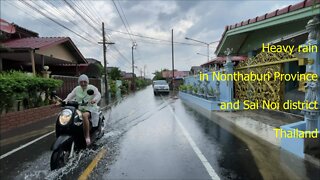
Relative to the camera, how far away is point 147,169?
17.1 feet

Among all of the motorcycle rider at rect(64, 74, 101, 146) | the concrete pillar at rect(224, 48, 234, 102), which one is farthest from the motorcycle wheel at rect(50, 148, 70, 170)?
the concrete pillar at rect(224, 48, 234, 102)

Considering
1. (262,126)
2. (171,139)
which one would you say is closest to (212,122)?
(262,126)

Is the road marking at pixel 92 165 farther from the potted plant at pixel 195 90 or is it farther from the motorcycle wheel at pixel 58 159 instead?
the potted plant at pixel 195 90

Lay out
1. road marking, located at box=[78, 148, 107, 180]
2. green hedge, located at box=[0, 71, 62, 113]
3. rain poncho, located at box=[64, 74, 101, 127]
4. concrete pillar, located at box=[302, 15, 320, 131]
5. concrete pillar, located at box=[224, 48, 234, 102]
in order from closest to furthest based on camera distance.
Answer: road marking, located at box=[78, 148, 107, 180] → concrete pillar, located at box=[302, 15, 320, 131] → rain poncho, located at box=[64, 74, 101, 127] → green hedge, located at box=[0, 71, 62, 113] → concrete pillar, located at box=[224, 48, 234, 102]

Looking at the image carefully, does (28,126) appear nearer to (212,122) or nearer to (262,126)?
(212,122)

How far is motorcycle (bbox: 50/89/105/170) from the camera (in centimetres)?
508

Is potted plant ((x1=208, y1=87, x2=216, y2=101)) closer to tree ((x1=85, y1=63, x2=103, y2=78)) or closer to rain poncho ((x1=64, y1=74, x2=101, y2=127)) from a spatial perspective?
rain poncho ((x1=64, y1=74, x2=101, y2=127))

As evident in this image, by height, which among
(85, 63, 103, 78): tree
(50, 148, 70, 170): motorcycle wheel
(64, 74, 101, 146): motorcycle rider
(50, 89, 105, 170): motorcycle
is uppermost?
(85, 63, 103, 78): tree

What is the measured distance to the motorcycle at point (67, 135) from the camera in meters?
5.08

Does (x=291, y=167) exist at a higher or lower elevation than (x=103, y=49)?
lower

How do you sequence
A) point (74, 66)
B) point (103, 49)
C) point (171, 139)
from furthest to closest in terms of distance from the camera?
point (103, 49)
point (74, 66)
point (171, 139)

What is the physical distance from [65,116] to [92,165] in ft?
3.64

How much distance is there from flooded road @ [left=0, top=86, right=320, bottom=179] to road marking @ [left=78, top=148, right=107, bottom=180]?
0.06 metres

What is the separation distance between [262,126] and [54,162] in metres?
6.63
